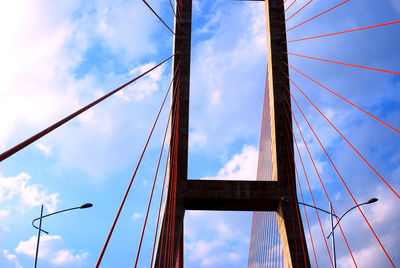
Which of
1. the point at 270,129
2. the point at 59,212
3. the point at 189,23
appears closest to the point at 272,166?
the point at 270,129

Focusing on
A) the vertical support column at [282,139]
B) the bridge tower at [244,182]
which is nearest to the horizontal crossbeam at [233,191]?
the bridge tower at [244,182]

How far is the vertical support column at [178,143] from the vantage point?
16234mm

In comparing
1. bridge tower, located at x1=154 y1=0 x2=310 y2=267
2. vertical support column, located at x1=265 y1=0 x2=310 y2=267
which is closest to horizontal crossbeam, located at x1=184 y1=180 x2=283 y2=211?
bridge tower, located at x1=154 y1=0 x2=310 y2=267

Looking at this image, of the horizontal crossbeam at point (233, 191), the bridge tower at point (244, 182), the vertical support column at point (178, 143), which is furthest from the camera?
the horizontal crossbeam at point (233, 191)

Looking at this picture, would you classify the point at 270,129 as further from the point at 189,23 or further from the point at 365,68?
the point at 365,68

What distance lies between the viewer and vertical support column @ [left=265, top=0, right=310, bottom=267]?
16.6m

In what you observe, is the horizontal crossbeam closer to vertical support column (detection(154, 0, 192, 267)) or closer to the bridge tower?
the bridge tower

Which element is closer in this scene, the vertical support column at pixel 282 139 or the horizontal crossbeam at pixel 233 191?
the vertical support column at pixel 282 139

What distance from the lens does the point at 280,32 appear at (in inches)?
744

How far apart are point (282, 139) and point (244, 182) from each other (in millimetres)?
1890

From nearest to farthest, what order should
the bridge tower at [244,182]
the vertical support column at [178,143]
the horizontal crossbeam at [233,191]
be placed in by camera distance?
1. the vertical support column at [178,143]
2. the bridge tower at [244,182]
3. the horizontal crossbeam at [233,191]

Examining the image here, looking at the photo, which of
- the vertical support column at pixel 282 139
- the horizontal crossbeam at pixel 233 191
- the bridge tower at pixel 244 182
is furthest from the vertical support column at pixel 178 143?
the vertical support column at pixel 282 139

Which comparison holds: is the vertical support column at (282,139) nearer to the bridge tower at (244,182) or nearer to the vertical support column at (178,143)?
the bridge tower at (244,182)

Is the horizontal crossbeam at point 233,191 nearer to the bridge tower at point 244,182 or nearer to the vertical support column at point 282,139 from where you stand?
the bridge tower at point 244,182
